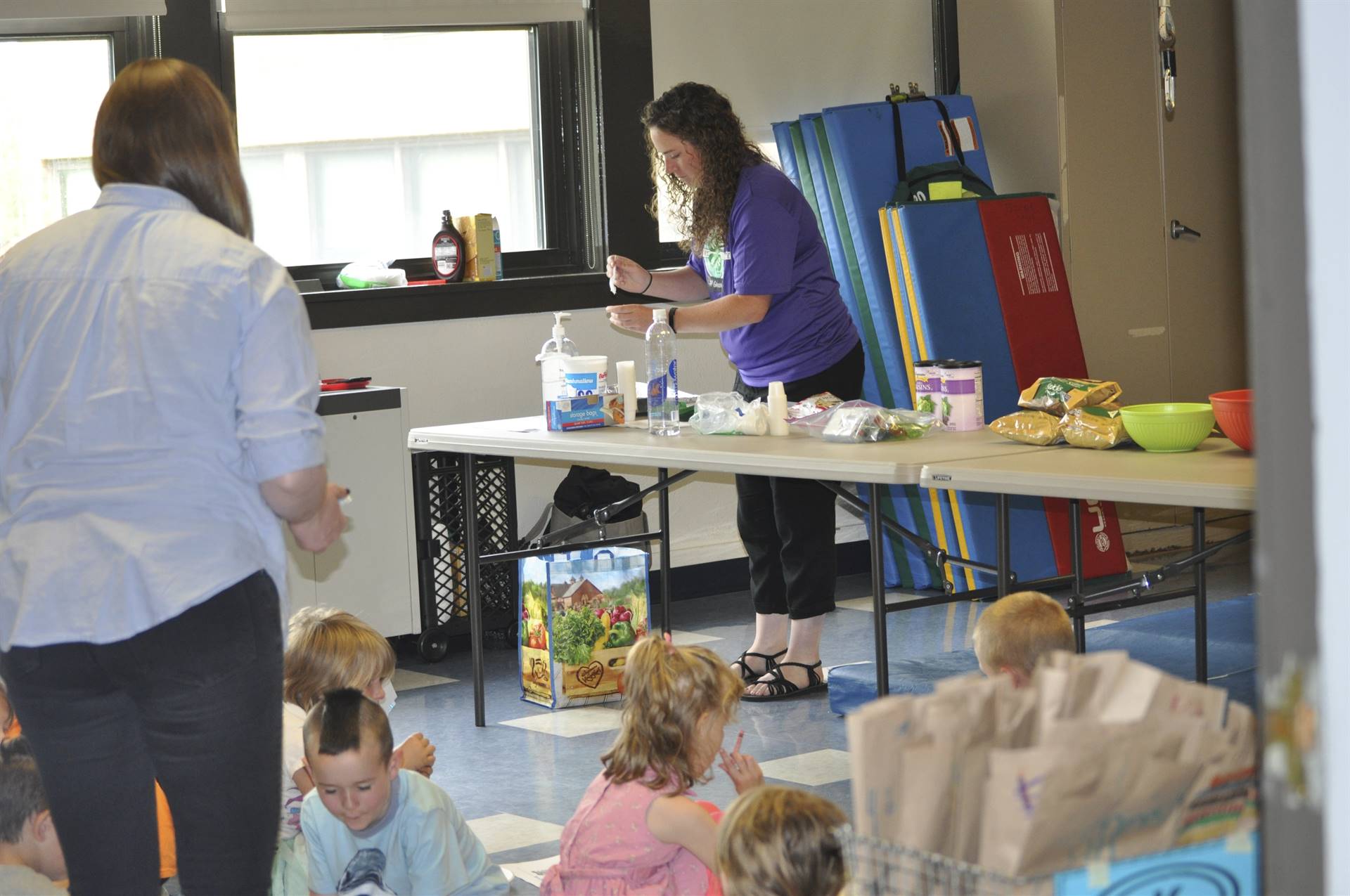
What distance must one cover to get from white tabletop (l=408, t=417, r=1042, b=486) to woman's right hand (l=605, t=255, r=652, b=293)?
1.45ft

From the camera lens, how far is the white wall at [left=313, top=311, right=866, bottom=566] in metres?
4.92

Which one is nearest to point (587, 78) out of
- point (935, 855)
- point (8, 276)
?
point (8, 276)

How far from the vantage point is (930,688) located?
3.82 metres

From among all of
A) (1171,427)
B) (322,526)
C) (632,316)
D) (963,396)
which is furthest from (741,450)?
(322,526)

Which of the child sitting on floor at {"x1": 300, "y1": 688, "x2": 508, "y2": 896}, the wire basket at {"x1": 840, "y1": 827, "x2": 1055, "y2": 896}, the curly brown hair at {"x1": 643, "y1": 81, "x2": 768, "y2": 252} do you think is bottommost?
the child sitting on floor at {"x1": 300, "y1": 688, "x2": 508, "y2": 896}

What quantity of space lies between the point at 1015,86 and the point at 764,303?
88.3 inches

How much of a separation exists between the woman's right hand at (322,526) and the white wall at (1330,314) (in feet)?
4.07

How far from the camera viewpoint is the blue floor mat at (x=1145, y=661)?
3.82m

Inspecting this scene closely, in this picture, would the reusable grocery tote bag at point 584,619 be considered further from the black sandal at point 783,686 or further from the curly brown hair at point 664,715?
the curly brown hair at point 664,715

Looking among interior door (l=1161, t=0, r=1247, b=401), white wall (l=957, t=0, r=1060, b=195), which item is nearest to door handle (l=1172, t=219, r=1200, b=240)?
interior door (l=1161, t=0, r=1247, b=401)

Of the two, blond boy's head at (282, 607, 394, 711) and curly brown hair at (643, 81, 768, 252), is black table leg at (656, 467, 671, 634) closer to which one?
curly brown hair at (643, 81, 768, 252)

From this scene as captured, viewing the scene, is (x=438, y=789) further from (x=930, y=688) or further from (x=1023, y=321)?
(x=1023, y=321)

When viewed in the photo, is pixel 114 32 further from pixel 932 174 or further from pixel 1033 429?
pixel 1033 429

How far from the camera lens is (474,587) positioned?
4.09 meters
